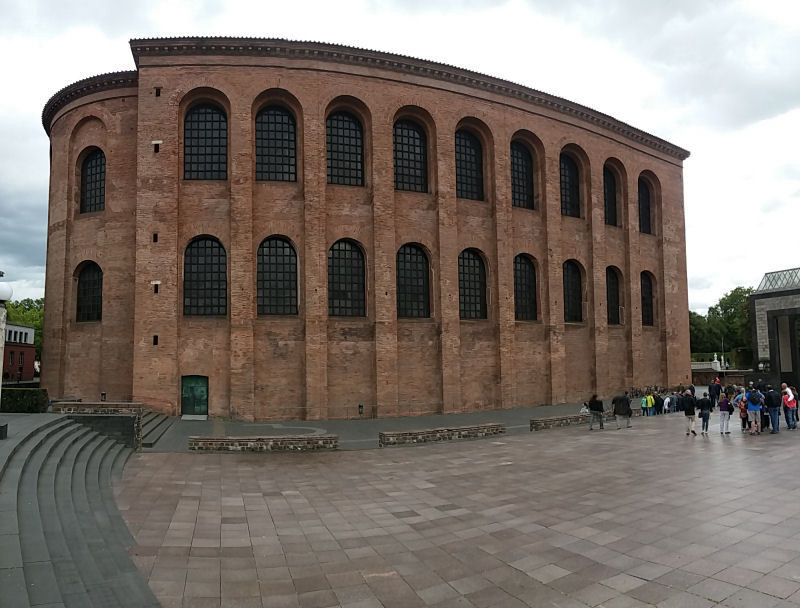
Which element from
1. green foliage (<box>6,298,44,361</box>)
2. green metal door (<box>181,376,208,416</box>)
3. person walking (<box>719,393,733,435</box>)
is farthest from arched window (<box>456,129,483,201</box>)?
green foliage (<box>6,298,44,361</box>)

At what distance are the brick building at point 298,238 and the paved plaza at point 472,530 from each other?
28.8 feet

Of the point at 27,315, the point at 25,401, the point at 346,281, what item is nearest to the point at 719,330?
the point at 346,281

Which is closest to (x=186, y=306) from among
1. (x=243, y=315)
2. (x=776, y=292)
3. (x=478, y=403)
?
(x=243, y=315)

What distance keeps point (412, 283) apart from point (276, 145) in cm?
877

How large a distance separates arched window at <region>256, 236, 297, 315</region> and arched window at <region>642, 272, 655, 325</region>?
22870 millimetres

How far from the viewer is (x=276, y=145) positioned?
2189cm

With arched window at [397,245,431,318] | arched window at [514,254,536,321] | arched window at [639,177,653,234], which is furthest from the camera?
arched window at [639,177,653,234]

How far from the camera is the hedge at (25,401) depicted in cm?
1502

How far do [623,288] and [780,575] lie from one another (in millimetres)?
26979

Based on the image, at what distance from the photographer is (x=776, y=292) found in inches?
1018

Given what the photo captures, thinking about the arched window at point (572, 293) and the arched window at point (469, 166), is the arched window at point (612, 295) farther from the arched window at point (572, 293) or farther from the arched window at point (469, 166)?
the arched window at point (469, 166)

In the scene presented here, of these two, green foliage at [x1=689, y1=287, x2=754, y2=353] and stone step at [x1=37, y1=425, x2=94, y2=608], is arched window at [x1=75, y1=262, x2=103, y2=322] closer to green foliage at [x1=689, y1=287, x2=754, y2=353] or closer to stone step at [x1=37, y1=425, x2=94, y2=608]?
stone step at [x1=37, y1=425, x2=94, y2=608]

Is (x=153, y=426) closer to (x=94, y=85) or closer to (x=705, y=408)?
(x=94, y=85)

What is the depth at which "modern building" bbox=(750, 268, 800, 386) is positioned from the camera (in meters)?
25.5
